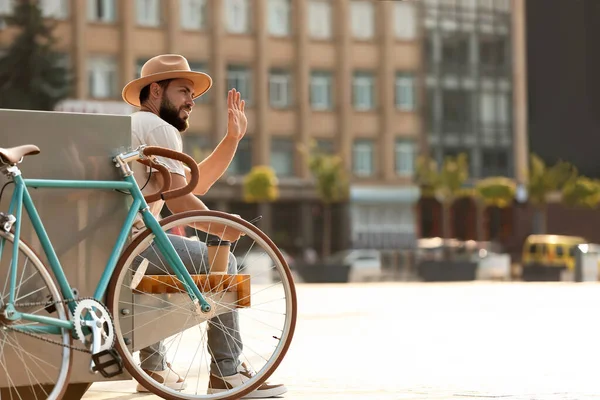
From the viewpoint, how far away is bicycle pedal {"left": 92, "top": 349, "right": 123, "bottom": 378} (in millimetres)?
4598

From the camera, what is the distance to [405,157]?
59.8m

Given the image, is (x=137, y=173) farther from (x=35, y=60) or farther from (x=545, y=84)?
(x=545, y=84)

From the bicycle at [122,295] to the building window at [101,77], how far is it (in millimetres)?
48750

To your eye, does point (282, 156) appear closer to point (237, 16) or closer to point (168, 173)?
point (237, 16)

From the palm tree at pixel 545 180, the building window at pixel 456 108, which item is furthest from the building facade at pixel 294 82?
the palm tree at pixel 545 180

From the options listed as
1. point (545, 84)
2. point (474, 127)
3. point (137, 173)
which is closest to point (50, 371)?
point (137, 173)

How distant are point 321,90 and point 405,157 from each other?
5435 millimetres

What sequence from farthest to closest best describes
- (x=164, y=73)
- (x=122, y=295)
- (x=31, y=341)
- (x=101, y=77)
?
(x=101, y=77) < (x=164, y=73) < (x=122, y=295) < (x=31, y=341)

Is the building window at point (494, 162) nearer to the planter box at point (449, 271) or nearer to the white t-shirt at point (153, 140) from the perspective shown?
the planter box at point (449, 271)

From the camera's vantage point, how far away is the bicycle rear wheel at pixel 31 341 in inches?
172

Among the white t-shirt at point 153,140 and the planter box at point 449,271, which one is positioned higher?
the white t-shirt at point 153,140

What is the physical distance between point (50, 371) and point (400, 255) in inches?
1991

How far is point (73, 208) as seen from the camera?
475cm

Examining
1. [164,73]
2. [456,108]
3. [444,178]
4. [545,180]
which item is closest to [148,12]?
[444,178]
